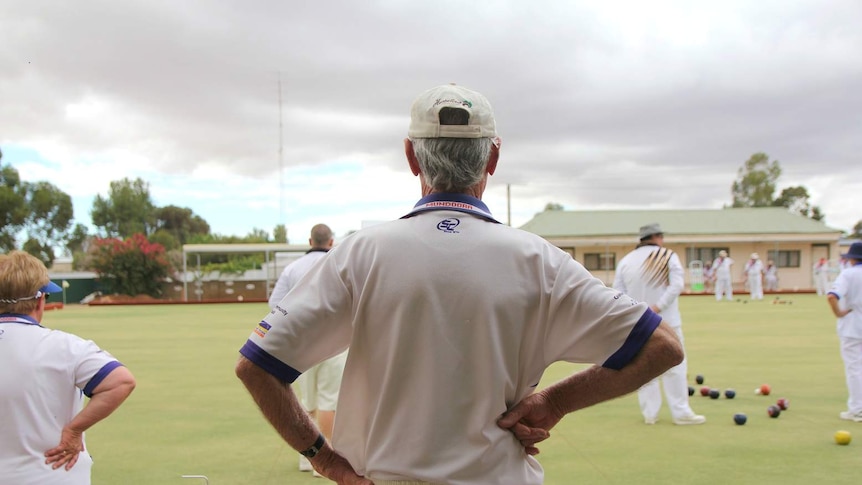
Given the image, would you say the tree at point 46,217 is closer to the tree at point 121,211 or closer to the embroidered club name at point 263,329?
the tree at point 121,211

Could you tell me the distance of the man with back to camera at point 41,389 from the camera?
3.24 m

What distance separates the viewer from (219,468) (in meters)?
6.67

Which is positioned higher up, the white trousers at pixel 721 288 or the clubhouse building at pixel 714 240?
the clubhouse building at pixel 714 240

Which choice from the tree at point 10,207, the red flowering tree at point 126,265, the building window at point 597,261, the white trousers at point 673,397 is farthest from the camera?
the tree at point 10,207

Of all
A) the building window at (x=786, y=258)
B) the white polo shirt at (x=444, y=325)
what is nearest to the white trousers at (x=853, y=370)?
the white polo shirt at (x=444, y=325)

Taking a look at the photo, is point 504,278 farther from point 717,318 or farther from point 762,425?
point 717,318

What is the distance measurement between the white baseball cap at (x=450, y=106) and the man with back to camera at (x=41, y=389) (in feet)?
6.76

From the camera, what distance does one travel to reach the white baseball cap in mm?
2178

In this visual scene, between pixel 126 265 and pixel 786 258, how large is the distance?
40863mm

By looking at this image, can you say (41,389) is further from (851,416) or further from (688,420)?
(851,416)

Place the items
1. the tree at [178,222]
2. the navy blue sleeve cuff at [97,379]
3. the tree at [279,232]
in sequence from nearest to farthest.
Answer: the navy blue sleeve cuff at [97,379]
the tree at [279,232]
the tree at [178,222]

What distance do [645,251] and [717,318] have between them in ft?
49.9

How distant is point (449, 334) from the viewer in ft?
6.77

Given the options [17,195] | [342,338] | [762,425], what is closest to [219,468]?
[342,338]
